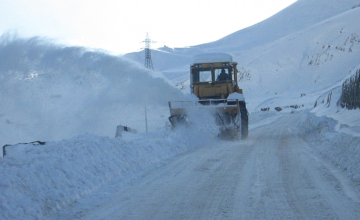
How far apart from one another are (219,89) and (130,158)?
707cm

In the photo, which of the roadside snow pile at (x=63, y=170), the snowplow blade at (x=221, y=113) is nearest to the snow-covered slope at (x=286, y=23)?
the snowplow blade at (x=221, y=113)

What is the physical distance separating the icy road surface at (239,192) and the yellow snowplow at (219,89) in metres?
4.66

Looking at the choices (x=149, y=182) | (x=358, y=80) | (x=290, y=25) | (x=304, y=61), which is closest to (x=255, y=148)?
(x=149, y=182)

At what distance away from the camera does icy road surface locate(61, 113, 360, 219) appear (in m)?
4.95

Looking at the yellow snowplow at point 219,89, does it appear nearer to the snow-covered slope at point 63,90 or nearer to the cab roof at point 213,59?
the cab roof at point 213,59

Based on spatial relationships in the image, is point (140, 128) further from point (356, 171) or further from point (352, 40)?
point (352, 40)

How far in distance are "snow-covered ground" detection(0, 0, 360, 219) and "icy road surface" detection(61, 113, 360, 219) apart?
2 centimetres

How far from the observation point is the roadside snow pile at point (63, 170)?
5133 millimetres

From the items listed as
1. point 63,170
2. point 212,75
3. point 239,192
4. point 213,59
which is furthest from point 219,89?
point 63,170

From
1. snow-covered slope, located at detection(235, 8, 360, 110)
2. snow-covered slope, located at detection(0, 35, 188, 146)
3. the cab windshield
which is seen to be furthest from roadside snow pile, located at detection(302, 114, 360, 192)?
snow-covered slope, located at detection(235, 8, 360, 110)

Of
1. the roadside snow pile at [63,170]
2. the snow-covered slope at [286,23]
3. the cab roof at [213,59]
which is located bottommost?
the roadside snow pile at [63,170]

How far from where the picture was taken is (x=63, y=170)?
6.38m

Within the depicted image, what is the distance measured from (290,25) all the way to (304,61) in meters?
70.2

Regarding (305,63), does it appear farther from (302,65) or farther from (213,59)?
(213,59)
